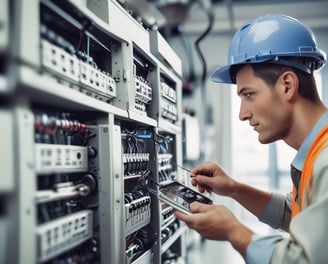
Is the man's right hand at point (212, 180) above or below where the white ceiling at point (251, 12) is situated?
below

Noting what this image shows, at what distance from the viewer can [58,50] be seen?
0.85 meters

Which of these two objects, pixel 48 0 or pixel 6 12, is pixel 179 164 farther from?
pixel 6 12

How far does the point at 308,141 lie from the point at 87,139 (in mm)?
→ 736

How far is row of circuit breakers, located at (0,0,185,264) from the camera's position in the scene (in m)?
0.76

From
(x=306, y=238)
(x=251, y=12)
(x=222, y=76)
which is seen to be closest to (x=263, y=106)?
(x=222, y=76)

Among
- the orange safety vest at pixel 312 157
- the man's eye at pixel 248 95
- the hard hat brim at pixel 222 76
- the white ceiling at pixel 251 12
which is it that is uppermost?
the white ceiling at pixel 251 12

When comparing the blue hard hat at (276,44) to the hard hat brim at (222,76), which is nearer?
the blue hard hat at (276,44)

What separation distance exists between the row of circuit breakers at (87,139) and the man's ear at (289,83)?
51cm

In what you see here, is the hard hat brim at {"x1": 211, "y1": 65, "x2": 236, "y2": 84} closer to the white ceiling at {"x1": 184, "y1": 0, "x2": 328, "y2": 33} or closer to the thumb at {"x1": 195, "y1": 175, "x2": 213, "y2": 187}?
the thumb at {"x1": 195, "y1": 175, "x2": 213, "y2": 187}

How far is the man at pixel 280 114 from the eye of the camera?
1.00m

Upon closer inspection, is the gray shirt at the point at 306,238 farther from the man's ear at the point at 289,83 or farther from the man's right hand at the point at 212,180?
the man's right hand at the point at 212,180

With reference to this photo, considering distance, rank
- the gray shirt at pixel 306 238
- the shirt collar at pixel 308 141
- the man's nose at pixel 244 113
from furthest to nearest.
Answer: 1. the man's nose at pixel 244 113
2. the shirt collar at pixel 308 141
3. the gray shirt at pixel 306 238

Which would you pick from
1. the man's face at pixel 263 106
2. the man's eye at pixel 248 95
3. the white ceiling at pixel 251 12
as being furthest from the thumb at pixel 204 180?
the white ceiling at pixel 251 12

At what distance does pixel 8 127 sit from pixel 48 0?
380mm
